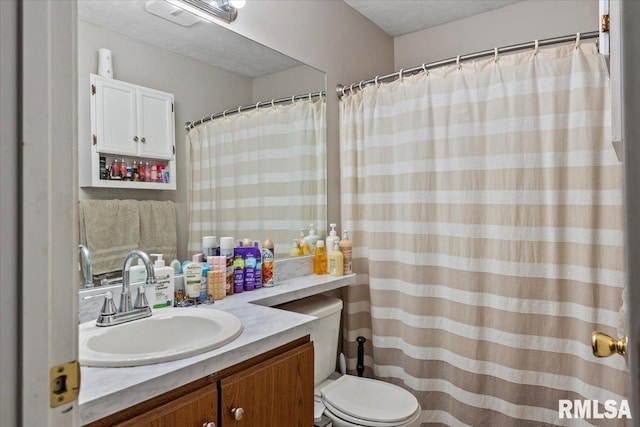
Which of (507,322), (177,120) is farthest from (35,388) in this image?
(507,322)

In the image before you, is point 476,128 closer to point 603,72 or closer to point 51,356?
point 603,72

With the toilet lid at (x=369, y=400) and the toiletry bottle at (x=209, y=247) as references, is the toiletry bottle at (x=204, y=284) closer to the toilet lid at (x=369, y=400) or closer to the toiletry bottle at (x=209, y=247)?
the toiletry bottle at (x=209, y=247)

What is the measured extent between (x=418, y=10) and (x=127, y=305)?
2350 millimetres

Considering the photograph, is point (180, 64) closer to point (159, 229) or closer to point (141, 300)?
point (159, 229)

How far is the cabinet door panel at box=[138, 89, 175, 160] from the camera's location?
4.70 feet

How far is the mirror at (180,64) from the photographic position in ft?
4.35

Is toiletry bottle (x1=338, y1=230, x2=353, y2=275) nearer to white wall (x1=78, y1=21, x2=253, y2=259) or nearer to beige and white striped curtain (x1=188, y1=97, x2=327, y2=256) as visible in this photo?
beige and white striped curtain (x1=188, y1=97, x2=327, y2=256)

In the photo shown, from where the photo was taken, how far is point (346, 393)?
5.61 ft

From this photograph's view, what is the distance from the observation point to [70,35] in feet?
1.64

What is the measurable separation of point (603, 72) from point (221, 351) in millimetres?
1749

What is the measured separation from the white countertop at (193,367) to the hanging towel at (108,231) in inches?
12.2

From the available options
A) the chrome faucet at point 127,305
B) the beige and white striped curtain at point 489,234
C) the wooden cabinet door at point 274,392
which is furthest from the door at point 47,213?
the beige and white striped curtain at point 489,234

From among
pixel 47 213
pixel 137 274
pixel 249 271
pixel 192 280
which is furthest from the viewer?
pixel 249 271

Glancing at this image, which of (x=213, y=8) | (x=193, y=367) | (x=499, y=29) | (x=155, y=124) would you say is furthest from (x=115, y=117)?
(x=499, y=29)
